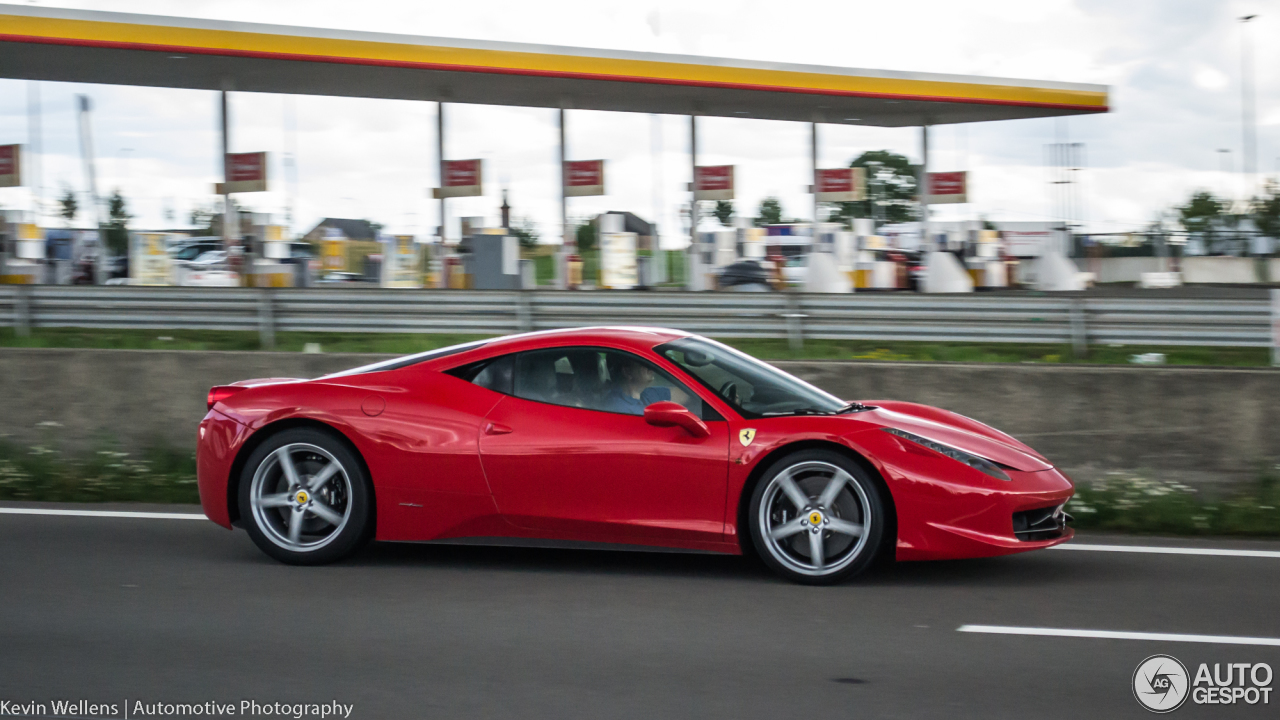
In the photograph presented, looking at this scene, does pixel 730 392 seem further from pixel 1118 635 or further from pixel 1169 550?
pixel 1169 550

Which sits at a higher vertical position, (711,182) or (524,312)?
(711,182)

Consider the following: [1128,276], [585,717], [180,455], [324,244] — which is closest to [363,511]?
[585,717]

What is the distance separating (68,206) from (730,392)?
5942cm

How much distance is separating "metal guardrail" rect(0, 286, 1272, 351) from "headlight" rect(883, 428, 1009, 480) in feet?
15.2

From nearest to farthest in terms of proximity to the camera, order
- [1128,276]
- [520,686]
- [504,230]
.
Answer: [520,686], [504,230], [1128,276]

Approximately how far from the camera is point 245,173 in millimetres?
21344

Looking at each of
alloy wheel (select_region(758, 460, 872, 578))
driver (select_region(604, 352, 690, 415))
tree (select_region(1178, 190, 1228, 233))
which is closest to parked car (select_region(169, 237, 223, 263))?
driver (select_region(604, 352, 690, 415))

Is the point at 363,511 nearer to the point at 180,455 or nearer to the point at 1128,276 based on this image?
the point at 180,455

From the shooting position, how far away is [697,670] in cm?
431

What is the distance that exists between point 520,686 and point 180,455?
584 centimetres

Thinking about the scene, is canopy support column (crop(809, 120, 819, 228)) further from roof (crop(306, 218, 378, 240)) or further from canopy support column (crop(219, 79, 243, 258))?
roof (crop(306, 218, 378, 240))

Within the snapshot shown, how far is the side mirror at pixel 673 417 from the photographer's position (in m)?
5.45

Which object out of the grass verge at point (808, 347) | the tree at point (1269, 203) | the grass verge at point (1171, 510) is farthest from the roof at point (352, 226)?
the grass verge at point (1171, 510)

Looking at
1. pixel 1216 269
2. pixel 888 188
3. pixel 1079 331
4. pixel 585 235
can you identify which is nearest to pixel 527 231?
pixel 585 235
